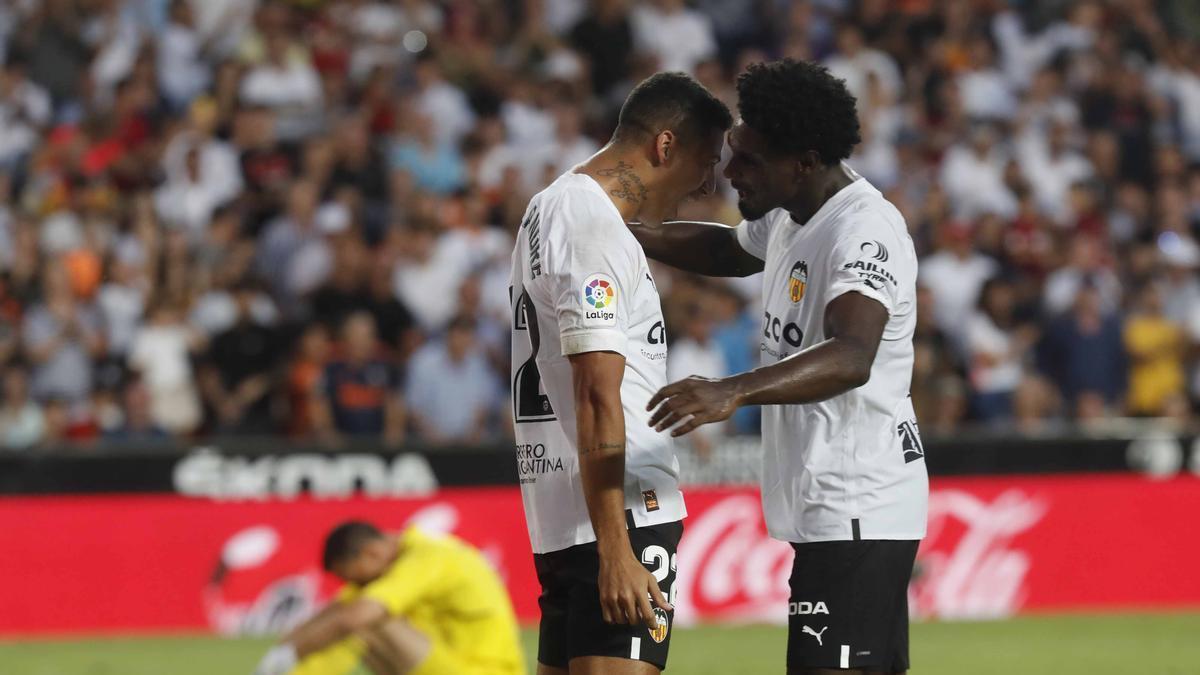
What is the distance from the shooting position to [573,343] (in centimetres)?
475

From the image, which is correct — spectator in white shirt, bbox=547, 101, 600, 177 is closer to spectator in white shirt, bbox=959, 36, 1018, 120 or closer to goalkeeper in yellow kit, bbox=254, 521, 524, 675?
spectator in white shirt, bbox=959, 36, 1018, 120

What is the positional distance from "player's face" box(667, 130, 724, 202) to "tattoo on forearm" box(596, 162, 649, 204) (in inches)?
3.9

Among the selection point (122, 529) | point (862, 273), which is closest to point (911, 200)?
point (122, 529)

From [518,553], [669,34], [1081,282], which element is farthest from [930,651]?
[669,34]

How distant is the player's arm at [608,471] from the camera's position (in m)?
4.73

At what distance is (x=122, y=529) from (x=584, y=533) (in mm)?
8999

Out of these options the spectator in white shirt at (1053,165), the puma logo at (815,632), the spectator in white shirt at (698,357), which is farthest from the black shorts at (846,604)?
the spectator in white shirt at (1053,165)

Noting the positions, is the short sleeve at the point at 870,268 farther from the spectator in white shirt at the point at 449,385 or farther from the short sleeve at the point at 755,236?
the spectator in white shirt at the point at 449,385

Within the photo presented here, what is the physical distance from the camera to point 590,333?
4734 mm

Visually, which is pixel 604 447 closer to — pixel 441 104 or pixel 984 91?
pixel 441 104

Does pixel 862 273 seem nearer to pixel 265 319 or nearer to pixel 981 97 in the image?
pixel 265 319

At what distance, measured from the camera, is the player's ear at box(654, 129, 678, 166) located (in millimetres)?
5113

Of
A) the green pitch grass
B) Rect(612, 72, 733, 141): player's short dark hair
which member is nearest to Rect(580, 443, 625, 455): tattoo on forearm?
Rect(612, 72, 733, 141): player's short dark hair

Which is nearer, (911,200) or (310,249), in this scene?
(310,249)
